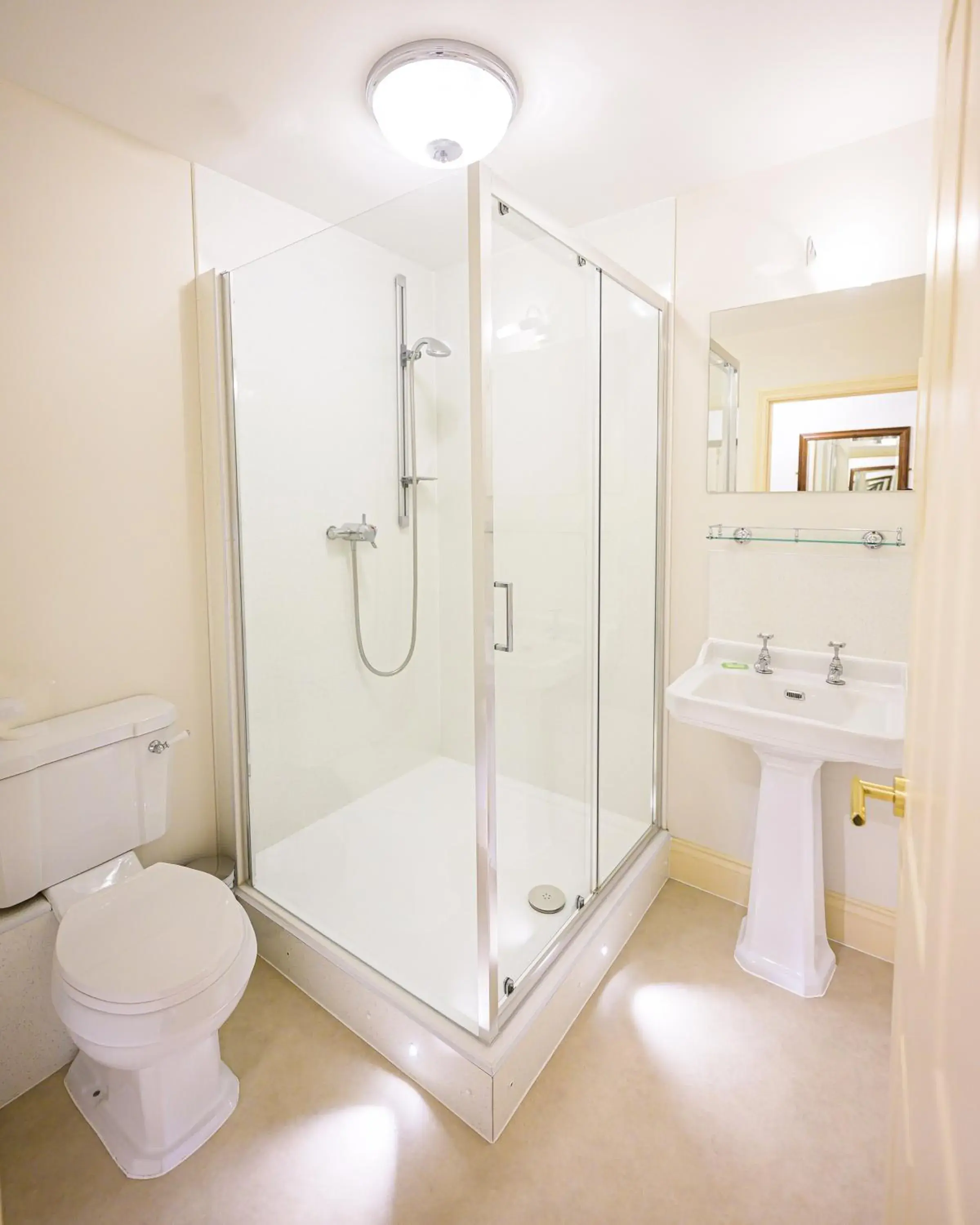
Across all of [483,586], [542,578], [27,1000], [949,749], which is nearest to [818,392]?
[542,578]

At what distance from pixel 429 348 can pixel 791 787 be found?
1.84m

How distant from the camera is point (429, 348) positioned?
2275 mm

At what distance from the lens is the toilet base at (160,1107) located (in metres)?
1.47

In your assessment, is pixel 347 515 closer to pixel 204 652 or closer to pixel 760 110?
pixel 204 652

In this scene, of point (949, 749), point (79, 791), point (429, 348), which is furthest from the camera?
point (429, 348)

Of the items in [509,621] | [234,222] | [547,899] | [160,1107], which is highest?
[234,222]

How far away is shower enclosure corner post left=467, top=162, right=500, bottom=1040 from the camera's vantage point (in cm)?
137

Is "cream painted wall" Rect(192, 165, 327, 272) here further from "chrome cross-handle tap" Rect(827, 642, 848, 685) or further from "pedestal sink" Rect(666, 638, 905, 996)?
"chrome cross-handle tap" Rect(827, 642, 848, 685)

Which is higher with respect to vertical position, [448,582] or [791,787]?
[448,582]

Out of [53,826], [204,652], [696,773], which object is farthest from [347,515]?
[696,773]

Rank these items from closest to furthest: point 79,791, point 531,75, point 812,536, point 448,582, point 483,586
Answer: point 483,586, point 531,75, point 79,791, point 812,536, point 448,582

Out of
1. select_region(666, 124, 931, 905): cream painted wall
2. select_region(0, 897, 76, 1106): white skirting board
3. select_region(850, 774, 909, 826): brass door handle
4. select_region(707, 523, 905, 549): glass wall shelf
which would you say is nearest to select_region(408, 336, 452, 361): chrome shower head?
select_region(666, 124, 931, 905): cream painted wall

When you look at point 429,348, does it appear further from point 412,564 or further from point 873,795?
point 873,795

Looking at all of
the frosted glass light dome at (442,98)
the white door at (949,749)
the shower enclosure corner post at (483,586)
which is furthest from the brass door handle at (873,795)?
the frosted glass light dome at (442,98)
